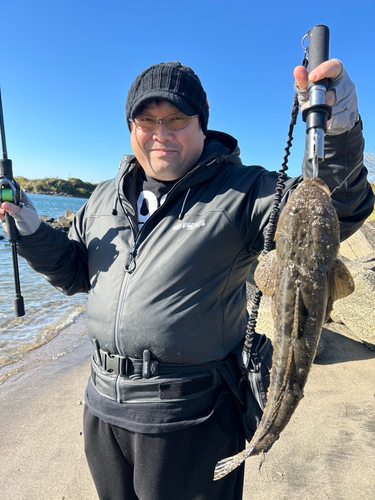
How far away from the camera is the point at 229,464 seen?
221cm

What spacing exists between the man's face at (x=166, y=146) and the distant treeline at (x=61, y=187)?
136476 mm

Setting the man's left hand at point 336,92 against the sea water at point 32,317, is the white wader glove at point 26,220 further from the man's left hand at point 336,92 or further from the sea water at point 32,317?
the sea water at point 32,317

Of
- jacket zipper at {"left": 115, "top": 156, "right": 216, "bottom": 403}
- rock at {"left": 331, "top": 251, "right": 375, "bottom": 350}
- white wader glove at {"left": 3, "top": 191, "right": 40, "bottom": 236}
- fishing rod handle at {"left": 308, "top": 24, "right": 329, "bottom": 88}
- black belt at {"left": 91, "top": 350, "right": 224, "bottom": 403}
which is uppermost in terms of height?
fishing rod handle at {"left": 308, "top": 24, "right": 329, "bottom": 88}

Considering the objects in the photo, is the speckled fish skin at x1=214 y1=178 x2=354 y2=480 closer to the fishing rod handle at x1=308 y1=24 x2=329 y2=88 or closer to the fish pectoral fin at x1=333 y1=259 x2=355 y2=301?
the fish pectoral fin at x1=333 y1=259 x2=355 y2=301

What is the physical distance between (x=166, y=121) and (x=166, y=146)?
0.71 feet

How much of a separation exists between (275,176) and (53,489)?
12.5 ft

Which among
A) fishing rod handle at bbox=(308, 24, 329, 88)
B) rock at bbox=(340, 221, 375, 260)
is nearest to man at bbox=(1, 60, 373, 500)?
fishing rod handle at bbox=(308, 24, 329, 88)

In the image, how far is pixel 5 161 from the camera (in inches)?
135

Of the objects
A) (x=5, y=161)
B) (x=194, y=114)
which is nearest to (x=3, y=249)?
(x=5, y=161)

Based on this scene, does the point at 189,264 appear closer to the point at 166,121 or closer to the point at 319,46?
the point at 166,121

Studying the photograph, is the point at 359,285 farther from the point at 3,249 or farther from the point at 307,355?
the point at 3,249

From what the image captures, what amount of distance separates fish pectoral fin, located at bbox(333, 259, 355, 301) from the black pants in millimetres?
1254

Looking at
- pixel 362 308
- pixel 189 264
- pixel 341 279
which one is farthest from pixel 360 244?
pixel 341 279

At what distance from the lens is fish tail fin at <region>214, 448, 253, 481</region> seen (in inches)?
83.7
